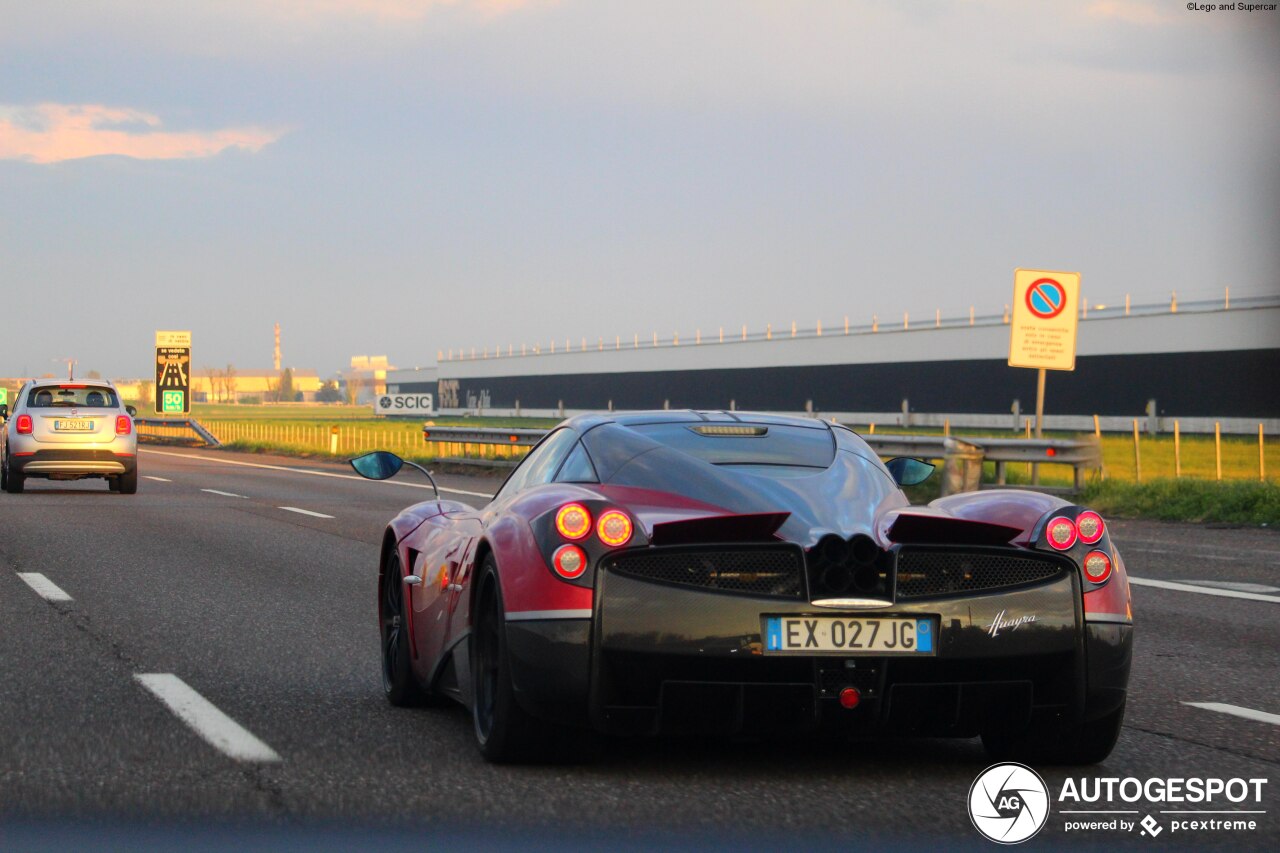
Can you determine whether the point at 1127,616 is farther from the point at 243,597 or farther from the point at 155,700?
the point at 243,597

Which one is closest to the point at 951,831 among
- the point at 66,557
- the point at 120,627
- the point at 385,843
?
the point at 385,843

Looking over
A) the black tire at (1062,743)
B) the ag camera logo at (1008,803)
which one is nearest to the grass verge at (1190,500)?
the black tire at (1062,743)

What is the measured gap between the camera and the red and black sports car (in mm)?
4879

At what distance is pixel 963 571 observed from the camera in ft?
16.5

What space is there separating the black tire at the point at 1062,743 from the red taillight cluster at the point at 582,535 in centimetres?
129

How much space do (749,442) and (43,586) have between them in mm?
6747

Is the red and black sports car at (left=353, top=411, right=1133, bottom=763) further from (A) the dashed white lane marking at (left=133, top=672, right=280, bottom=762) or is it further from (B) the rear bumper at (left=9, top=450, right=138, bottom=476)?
(B) the rear bumper at (left=9, top=450, right=138, bottom=476)

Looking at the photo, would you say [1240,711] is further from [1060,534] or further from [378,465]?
[378,465]

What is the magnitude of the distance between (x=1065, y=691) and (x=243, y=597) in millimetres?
6759

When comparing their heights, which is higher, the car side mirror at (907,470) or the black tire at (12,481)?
the car side mirror at (907,470)

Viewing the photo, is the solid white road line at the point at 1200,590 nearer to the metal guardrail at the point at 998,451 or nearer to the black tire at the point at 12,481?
the metal guardrail at the point at 998,451

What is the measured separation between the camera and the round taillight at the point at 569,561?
5004mm

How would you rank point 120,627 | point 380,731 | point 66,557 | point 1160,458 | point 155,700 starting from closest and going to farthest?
point 380,731 → point 155,700 → point 120,627 → point 66,557 → point 1160,458

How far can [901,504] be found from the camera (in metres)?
5.64
